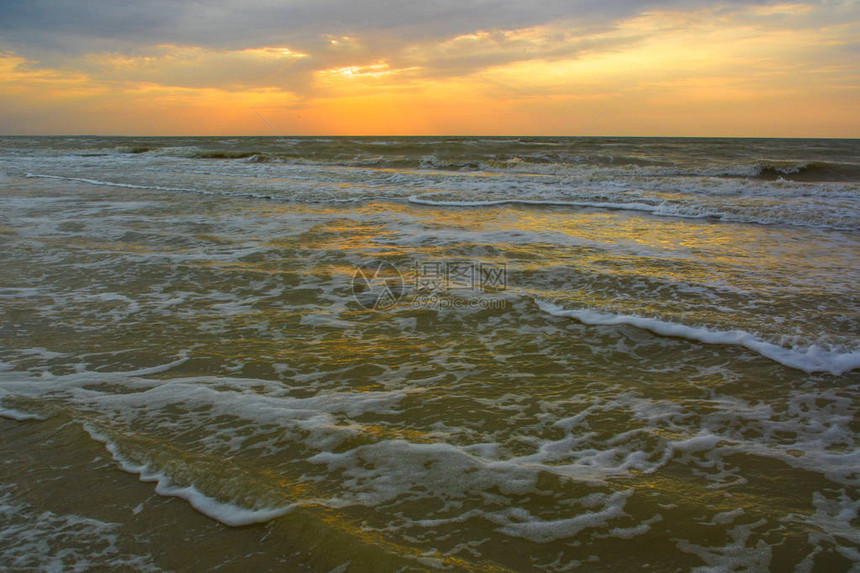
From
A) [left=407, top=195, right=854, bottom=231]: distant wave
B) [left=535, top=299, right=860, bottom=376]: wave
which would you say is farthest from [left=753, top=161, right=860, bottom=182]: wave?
[left=535, top=299, right=860, bottom=376]: wave

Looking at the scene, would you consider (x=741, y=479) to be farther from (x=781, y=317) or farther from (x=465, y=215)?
(x=465, y=215)

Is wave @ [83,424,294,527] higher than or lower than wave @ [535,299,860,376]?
lower

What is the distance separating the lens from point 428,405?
2984mm

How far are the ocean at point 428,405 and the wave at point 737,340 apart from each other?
0.07 feet

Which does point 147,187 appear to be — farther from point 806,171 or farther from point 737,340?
point 806,171

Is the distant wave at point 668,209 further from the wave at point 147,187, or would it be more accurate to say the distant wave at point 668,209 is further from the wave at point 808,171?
the wave at point 808,171

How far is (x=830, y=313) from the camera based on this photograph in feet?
14.4

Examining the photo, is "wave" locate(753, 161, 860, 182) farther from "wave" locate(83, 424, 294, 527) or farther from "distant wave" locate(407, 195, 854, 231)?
"wave" locate(83, 424, 294, 527)

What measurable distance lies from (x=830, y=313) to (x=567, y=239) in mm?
3579

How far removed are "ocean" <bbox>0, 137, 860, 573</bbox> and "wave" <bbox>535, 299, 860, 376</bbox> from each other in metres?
0.02

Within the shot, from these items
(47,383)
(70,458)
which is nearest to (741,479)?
(70,458)

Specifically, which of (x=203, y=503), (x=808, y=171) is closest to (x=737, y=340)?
(x=203, y=503)

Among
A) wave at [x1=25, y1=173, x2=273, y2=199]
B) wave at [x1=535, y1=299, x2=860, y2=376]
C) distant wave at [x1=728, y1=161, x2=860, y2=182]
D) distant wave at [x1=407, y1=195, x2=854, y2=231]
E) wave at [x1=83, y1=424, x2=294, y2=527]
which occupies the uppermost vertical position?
distant wave at [x1=728, y1=161, x2=860, y2=182]

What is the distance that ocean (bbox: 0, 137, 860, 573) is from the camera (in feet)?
6.49
